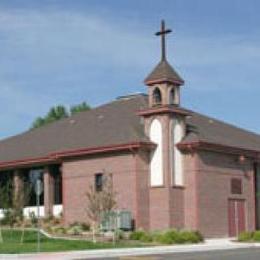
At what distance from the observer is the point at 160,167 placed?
41625 millimetres

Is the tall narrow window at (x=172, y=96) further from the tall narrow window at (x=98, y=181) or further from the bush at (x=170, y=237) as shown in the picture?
the bush at (x=170, y=237)

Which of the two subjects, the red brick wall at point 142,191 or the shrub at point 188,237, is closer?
the shrub at point 188,237

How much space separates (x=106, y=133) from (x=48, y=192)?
5570mm

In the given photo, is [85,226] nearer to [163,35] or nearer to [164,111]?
[164,111]

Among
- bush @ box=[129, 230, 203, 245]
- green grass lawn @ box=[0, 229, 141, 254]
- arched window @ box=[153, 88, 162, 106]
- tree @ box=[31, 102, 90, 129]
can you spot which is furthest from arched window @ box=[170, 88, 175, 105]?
tree @ box=[31, 102, 90, 129]

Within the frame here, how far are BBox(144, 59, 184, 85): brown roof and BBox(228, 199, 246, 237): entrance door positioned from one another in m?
7.74

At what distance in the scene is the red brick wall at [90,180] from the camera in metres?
41.5

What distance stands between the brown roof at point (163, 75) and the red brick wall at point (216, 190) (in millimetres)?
4454

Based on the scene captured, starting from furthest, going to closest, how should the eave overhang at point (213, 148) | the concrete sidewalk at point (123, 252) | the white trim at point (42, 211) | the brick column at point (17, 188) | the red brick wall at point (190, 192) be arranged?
the white trim at point (42, 211)
the eave overhang at point (213, 148)
the red brick wall at point (190, 192)
the brick column at point (17, 188)
the concrete sidewalk at point (123, 252)

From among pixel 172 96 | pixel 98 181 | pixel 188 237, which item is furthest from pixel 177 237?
pixel 172 96

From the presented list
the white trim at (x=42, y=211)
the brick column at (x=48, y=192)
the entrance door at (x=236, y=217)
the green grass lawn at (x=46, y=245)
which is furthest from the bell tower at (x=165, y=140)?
the brick column at (x=48, y=192)

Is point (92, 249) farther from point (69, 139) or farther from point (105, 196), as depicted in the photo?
point (69, 139)

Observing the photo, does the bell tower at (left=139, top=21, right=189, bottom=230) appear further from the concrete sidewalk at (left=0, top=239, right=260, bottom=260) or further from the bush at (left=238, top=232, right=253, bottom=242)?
the concrete sidewalk at (left=0, top=239, right=260, bottom=260)

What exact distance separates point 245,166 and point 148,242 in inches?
424
